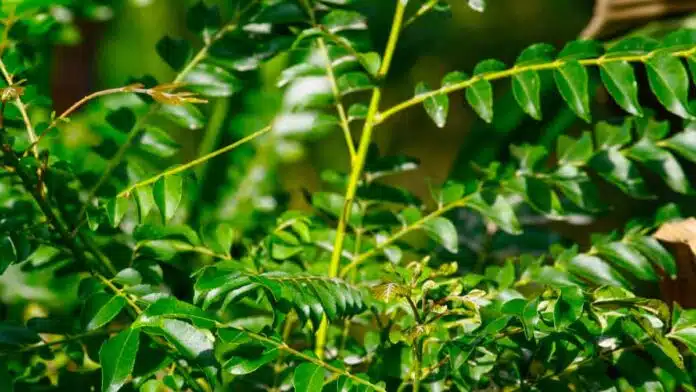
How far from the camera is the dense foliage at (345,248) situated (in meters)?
0.70

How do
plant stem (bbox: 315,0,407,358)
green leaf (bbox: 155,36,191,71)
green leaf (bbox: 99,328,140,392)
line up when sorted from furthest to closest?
green leaf (bbox: 155,36,191,71), plant stem (bbox: 315,0,407,358), green leaf (bbox: 99,328,140,392)

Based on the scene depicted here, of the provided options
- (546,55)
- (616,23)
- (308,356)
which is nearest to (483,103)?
(546,55)

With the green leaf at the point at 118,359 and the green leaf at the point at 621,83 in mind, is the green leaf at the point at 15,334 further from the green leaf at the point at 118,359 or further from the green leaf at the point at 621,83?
the green leaf at the point at 621,83

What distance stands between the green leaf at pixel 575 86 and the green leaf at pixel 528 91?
0.02 m

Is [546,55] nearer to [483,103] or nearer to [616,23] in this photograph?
[483,103]

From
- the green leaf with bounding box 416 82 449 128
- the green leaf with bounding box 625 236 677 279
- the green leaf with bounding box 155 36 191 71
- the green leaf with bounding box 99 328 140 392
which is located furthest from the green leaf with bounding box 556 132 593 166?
the green leaf with bounding box 99 328 140 392

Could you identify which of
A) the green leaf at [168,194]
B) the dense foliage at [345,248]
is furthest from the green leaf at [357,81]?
the green leaf at [168,194]

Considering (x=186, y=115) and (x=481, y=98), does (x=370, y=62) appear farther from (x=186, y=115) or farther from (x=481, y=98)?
(x=186, y=115)

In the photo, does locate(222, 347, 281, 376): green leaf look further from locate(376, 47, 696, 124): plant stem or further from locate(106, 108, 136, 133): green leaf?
locate(106, 108, 136, 133): green leaf

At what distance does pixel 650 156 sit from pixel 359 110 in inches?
13.1

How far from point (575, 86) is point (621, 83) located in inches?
1.7

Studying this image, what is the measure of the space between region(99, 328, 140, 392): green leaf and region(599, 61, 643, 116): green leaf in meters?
0.49

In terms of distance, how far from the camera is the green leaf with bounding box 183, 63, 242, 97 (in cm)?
96

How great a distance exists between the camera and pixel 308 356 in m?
0.73
